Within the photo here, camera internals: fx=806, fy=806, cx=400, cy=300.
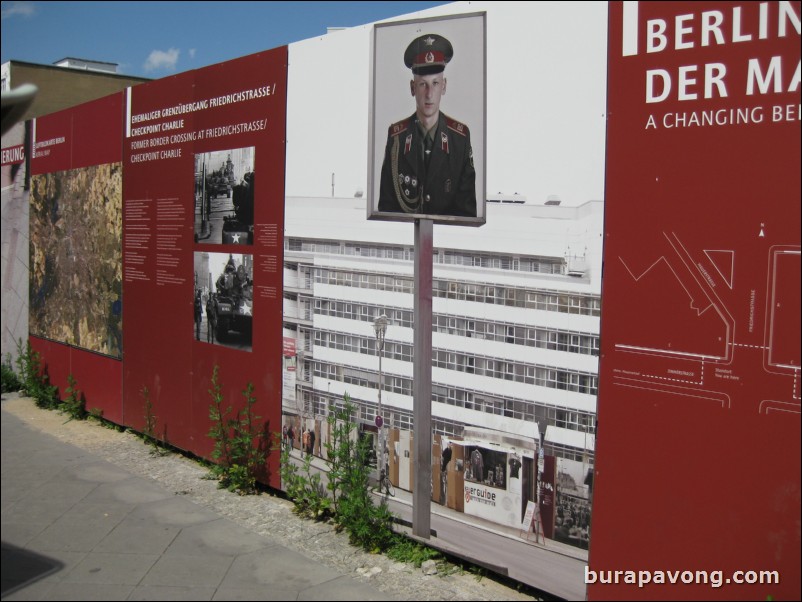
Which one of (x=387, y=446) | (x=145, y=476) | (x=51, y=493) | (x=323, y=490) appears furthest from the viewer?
(x=145, y=476)

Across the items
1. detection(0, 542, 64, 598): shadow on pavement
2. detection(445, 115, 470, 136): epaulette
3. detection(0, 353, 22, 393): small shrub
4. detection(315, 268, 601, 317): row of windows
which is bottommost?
detection(0, 542, 64, 598): shadow on pavement

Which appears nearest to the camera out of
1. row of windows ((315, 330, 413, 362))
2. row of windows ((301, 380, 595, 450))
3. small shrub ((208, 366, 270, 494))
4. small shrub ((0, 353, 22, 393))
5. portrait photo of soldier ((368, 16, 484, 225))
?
row of windows ((301, 380, 595, 450))

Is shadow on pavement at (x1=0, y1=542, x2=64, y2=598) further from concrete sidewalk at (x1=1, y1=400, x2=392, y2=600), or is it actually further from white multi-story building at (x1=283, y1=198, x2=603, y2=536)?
white multi-story building at (x1=283, y1=198, x2=603, y2=536)

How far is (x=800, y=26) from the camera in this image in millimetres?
3670

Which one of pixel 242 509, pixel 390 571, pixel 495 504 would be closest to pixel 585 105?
pixel 495 504

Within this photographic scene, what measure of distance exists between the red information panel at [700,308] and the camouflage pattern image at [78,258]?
20.5 feet

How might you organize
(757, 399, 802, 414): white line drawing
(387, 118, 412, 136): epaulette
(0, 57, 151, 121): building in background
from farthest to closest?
(0, 57, 151, 121): building in background → (387, 118, 412, 136): epaulette → (757, 399, 802, 414): white line drawing

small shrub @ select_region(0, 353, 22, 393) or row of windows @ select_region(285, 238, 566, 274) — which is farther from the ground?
row of windows @ select_region(285, 238, 566, 274)

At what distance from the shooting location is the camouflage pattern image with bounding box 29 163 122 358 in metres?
8.98

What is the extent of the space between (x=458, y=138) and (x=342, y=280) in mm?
1416

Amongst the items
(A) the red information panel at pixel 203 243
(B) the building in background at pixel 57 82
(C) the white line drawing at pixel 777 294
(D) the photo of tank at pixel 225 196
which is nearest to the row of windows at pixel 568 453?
(C) the white line drawing at pixel 777 294

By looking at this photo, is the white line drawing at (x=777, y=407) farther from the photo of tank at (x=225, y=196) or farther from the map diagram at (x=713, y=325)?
the photo of tank at (x=225, y=196)

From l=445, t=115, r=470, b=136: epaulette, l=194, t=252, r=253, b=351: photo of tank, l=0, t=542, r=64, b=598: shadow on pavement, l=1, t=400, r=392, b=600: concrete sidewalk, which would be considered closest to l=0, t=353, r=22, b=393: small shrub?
l=1, t=400, r=392, b=600: concrete sidewalk

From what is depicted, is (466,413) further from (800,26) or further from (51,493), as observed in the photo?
(51,493)
